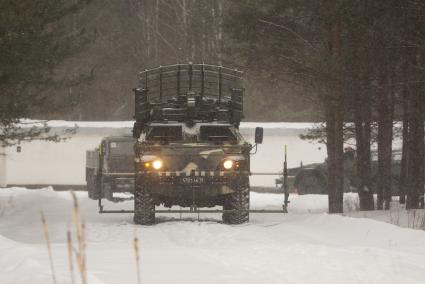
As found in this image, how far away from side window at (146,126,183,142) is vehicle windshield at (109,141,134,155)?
964 cm

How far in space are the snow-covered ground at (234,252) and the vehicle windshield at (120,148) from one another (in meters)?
9.20

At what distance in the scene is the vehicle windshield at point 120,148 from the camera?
26047mm

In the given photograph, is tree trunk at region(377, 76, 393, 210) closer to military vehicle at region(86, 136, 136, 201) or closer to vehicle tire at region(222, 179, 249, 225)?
vehicle tire at region(222, 179, 249, 225)

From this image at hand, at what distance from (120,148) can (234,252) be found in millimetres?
16385

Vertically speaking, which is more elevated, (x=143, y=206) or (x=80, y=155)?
(x=80, y=155)

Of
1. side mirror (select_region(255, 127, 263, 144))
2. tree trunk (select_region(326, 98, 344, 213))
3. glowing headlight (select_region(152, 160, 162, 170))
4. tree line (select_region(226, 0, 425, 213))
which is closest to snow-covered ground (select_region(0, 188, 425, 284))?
glowing headlight (select_region(152, 160, 162, 170))

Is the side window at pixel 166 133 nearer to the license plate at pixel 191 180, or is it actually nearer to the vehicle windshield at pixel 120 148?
the license plate at pixel 191 180

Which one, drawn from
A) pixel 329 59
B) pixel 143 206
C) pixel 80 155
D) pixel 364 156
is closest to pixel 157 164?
pixel 143 206

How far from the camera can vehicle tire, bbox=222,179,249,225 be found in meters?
15.4

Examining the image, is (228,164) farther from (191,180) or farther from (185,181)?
(185,181)

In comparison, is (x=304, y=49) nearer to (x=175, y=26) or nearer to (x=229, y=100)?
(x=229, y=100)

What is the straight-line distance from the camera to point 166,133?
1656 centimetres

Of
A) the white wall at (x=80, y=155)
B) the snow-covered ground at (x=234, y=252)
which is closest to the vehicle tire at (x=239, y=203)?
the snow-covered ground at (x=234, y=252)

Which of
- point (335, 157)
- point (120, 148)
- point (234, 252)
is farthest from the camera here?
point (120, 148)
